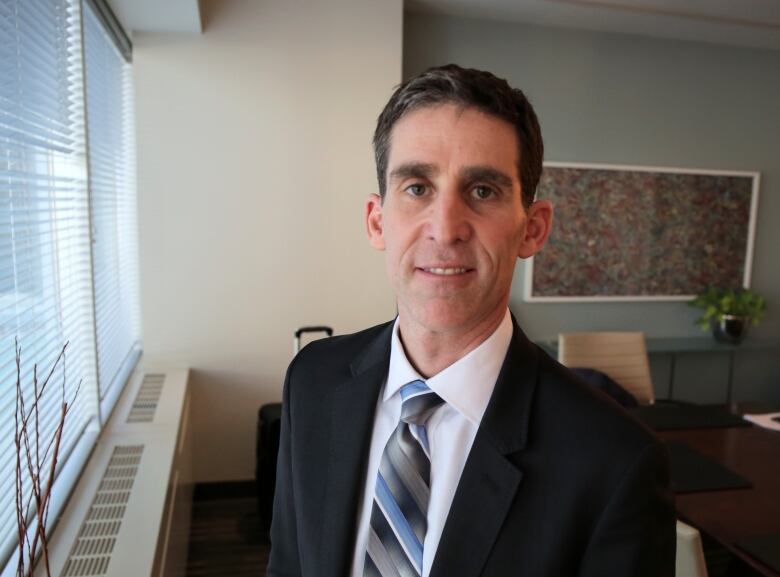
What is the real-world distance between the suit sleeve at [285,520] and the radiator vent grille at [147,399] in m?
1.46

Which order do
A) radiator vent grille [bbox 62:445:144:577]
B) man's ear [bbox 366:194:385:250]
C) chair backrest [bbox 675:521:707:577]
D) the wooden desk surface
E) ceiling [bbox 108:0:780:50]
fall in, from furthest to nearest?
ceiling [bbox 108:0:780:50] → the wooden desk surface → radiator vent grille [bbox 62:445:144:577] → chair backrest [bbox 675:521:707:577] → man's ear [bbox 366:194:385:250]

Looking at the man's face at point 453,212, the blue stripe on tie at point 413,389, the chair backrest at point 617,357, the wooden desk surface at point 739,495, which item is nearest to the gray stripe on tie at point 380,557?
the blue stripe on tie at point 413,389

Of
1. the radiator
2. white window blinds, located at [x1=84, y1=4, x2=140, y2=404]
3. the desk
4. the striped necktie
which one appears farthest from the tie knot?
the desk

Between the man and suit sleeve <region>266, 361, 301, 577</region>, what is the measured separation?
9 centimetres

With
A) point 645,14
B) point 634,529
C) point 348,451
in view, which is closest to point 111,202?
point 348,451

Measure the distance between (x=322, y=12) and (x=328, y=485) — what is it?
2881 mm

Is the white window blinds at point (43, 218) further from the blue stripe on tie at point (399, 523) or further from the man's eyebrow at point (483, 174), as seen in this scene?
the man's eyebrow at point (483, 174)

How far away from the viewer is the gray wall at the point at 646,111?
3709 millimetres

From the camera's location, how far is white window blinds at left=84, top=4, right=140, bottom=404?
234 cm

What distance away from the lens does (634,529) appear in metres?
0.83

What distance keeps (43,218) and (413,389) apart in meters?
1.35

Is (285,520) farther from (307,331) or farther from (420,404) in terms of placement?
(307,331)

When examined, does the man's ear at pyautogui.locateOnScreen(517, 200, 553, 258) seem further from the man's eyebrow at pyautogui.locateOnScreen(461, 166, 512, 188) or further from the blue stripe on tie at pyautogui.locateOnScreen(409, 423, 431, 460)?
the blue stripe on tie at pyautogui.locateOnScreen(409, 423, 431, 460)

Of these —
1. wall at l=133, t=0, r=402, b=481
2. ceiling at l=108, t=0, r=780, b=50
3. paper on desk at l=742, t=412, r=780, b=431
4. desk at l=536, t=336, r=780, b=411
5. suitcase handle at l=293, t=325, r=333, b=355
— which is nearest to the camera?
paper on desk at l=742, t=412, r=780, b=431
